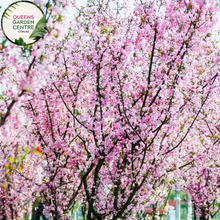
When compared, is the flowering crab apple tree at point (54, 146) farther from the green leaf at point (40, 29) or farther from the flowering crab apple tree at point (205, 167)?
the green leaf at point (40, 29)

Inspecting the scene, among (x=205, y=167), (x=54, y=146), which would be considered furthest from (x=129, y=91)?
(x=205, y=167)

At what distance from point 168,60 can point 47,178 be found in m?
4.27

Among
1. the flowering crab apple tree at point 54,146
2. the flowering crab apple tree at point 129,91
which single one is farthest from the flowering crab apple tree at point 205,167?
the flowering crab apple tree at point 54,146

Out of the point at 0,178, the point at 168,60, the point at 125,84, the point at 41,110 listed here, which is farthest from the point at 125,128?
the point at 0,178

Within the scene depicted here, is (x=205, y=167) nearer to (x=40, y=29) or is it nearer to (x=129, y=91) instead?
(x=129, y=91)

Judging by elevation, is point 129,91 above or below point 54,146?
above

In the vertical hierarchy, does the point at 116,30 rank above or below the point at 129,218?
above

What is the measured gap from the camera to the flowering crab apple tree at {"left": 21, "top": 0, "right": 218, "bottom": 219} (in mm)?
5031

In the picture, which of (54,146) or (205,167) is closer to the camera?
(54,146)

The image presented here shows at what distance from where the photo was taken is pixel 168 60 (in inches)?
202

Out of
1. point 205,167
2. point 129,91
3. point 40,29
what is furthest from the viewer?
point 205,167

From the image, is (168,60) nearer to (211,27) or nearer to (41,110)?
(211,27)

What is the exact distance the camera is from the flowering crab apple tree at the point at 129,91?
5.03 metres

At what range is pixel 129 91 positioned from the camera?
225 inches
